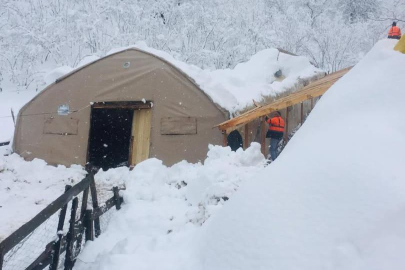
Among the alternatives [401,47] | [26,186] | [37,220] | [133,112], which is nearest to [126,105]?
[133,112]

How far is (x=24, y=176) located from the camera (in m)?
9.23

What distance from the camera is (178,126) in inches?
372

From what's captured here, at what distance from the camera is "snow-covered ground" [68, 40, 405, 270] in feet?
7.23

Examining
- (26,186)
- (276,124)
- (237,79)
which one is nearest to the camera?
(26,186)

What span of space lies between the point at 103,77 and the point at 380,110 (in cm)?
875

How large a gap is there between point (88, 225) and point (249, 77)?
10164 millimetres

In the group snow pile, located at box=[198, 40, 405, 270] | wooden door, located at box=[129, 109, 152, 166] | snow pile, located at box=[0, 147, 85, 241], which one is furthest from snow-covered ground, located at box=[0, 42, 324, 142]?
snow pile, located at box=[198, 40, 405, 270]

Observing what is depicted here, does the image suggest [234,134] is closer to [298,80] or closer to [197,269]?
[298,80]

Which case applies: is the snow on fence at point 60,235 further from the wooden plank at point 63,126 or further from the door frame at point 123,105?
the wooden plank at point 63,126

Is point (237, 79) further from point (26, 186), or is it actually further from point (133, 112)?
point (26, 186)

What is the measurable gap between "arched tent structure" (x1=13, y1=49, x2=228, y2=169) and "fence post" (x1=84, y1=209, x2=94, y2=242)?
16.0 ft

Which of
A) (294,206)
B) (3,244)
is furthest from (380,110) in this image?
(3,244)

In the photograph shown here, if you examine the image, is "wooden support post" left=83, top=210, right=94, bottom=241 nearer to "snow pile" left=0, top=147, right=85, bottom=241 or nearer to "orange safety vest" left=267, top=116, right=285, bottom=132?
"snow pile" left=0, top=147, right=85, bottom=241

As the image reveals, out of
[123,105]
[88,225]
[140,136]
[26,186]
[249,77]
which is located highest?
[249,77]
